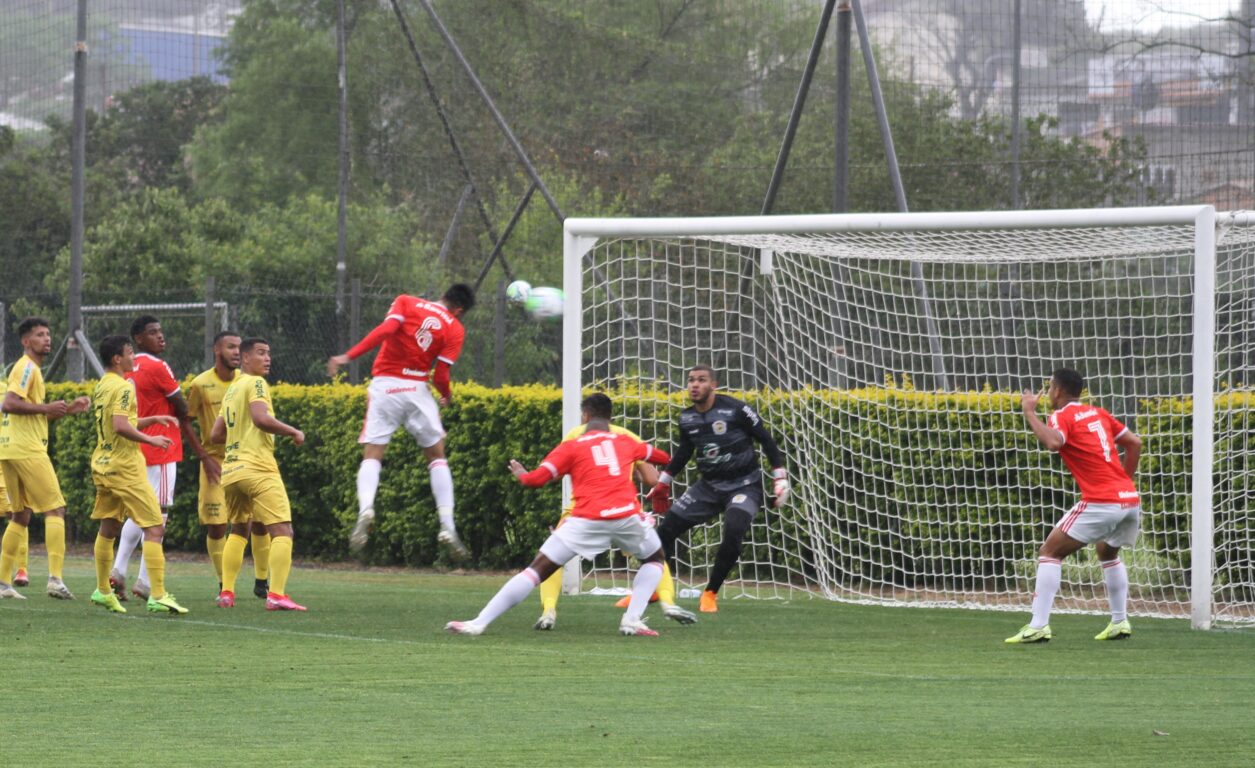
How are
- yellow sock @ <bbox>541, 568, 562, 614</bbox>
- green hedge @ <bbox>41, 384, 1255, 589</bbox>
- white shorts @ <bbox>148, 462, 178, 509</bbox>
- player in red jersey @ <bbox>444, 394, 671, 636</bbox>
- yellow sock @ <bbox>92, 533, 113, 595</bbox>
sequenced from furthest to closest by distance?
green hedge @ <bbox>41, 384, 1255, 589</bbox> < white shorts @ <bbox>148, 462, 178, 509</bbox> < yellow sock @ <bbox>92, 533, 113, 595</bbox> < yellow sock @ <bbox>541, 568, 562, 614</bbox> < player in red jersey @ <bbox>444, 394, 671, 636</bbox>

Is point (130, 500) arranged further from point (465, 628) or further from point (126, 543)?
point (465, 628)

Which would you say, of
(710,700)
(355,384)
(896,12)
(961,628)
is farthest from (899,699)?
(896,12)

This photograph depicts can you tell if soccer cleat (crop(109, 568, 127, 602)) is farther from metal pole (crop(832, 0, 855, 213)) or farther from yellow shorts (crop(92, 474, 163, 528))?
metal pole (crop(832, 0, 855, 213))

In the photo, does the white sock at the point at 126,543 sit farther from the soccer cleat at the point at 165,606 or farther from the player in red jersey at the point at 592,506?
the player in red jersey at the point at 592,506

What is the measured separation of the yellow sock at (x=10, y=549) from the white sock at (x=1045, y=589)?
812 cm

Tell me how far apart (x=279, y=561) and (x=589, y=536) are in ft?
9.38

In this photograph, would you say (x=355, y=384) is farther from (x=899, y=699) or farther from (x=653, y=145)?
(x=653, y=145)

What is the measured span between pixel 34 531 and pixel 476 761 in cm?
1811

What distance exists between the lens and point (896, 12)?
29.3 metres

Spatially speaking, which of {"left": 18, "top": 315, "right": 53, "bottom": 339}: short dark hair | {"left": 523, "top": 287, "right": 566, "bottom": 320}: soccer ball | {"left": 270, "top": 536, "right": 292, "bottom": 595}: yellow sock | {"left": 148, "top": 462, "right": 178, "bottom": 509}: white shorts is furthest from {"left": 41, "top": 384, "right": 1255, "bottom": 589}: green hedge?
{"left": 18, "top": 315, "right": 53, "bottom": 339}: short dark hair

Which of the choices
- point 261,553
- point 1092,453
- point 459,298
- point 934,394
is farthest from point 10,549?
point 1092,453

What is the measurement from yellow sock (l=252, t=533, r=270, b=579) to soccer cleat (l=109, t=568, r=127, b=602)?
42.6 inches

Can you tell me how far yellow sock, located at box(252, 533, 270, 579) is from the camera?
13820 millimetres

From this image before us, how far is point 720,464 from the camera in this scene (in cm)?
1360
